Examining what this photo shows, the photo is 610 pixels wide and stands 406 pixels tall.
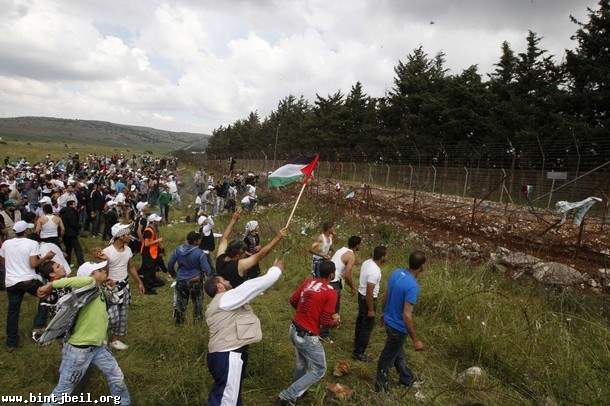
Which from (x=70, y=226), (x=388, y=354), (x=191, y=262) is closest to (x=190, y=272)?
(x=191, y=262)

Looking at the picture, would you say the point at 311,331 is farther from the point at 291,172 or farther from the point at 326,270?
the point at 291,172

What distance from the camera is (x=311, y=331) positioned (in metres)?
4.18

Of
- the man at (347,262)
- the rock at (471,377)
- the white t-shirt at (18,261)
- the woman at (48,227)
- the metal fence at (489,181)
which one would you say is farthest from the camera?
the metal fence at (489,181)

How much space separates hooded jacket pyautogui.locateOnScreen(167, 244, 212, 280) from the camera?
599cm

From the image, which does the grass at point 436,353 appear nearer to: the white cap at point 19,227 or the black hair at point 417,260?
the black hair at point 417,260

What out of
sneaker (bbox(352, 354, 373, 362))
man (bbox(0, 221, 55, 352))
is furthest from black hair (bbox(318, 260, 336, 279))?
man (bbox(0, 221, 55, 352))

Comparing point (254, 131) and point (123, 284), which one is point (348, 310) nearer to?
point (123, 284)

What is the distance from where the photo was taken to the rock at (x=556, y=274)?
8.34m

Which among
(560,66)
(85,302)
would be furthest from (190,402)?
(560,66)

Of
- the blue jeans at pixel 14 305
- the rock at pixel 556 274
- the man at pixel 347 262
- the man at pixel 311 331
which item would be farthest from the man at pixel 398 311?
the rock at pixel 556 274

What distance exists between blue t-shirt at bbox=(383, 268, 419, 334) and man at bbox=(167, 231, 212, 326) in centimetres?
268

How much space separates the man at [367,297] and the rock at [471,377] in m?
1.17

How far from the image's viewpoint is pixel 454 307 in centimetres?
678

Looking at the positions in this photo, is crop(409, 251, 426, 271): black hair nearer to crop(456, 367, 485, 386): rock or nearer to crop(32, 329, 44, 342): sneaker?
crop(456, 367, 485, 386): rock
